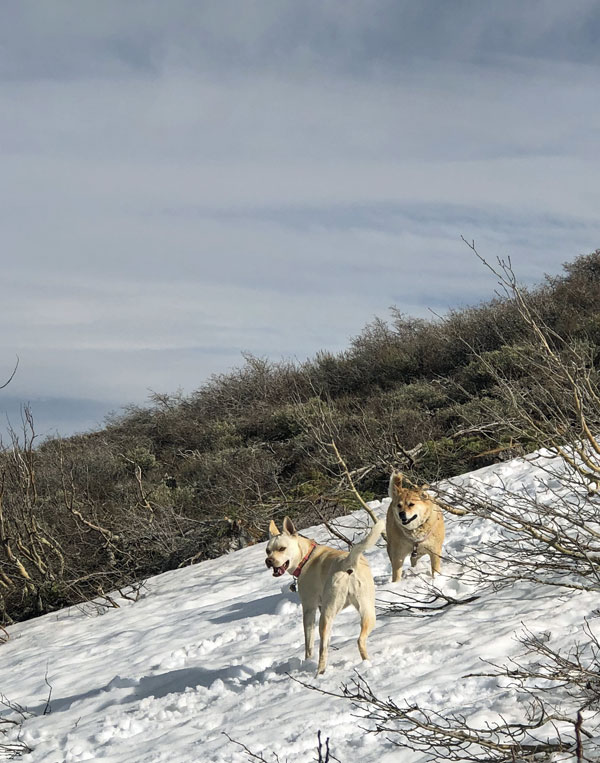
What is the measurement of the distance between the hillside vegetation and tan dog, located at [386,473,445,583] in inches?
26.8

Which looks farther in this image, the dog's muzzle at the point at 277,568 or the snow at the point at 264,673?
the dog's muzzle at the point at 277,568

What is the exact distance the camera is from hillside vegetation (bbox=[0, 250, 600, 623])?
430 inches

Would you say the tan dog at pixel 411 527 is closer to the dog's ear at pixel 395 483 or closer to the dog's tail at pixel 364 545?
the dog's ear at pixel 395 483

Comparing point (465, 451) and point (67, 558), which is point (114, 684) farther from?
point (465, 451)

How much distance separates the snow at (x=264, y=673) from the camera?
13.7 ft

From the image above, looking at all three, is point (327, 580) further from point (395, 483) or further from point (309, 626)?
point (395, 483)

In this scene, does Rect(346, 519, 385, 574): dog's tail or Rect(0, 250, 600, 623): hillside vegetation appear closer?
Rect(346, 519, 385, 574): dog's tail

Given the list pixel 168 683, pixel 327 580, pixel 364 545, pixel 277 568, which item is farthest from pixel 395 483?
pixel 168 683

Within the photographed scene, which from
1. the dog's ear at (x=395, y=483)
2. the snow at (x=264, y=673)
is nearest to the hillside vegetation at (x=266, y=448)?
the dog's ear at (x=395, y=483)

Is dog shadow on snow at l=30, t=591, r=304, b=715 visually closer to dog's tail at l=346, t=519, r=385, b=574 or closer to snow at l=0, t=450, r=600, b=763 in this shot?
snow at l=0, t=450, r=600, b=763

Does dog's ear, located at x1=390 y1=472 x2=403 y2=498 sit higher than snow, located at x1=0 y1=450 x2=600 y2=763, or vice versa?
dog's ear, located at x1=390 y1=472 x2=403 y2=498

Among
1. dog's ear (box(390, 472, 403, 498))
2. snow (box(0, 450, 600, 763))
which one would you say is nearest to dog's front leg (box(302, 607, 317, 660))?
snow (box(0, 450, 600, 763))

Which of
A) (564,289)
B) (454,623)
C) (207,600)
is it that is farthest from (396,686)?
(564,289)

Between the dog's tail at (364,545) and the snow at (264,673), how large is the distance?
0.65 meters
